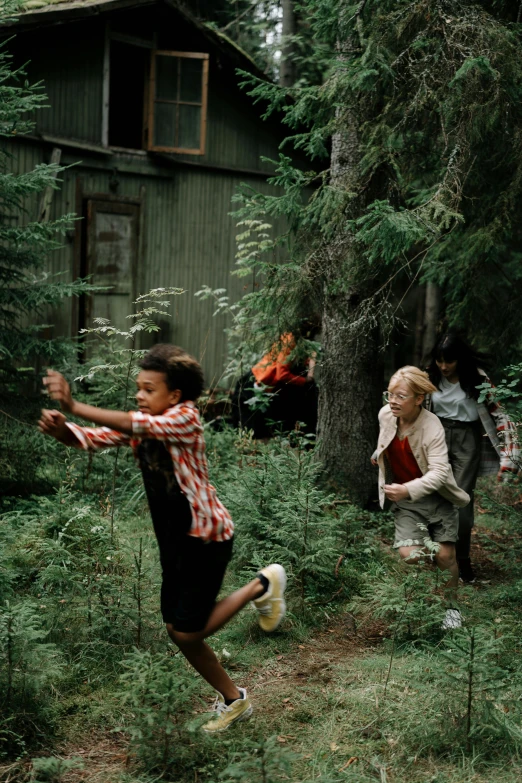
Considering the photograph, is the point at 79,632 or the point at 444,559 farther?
the point at 444,559

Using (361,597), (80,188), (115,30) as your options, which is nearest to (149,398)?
(361,597)

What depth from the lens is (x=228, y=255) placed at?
47.2ft

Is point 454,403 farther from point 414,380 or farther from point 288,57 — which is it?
point 288,57

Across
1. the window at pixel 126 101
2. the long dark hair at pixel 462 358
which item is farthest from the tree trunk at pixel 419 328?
the long dark hair at pixel 462 358

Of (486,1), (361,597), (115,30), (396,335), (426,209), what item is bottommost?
(361,597)

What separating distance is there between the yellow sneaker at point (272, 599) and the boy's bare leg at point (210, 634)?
0.18 feet

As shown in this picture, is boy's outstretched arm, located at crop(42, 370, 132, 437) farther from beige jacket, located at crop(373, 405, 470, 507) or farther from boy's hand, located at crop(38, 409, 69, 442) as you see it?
beige jacket, located at crop(373, 405, 470, 507)

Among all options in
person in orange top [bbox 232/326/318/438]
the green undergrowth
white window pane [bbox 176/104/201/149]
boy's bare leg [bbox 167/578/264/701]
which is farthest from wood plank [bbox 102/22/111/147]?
boy's bare leg [bbox 167/578/264/701]

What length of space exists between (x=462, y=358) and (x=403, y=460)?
125cm

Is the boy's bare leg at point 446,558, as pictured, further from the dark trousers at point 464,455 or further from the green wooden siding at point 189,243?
the green wooden siding at point 189,243

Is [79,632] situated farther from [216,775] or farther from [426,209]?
[426,209]

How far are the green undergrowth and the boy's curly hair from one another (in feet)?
4.52

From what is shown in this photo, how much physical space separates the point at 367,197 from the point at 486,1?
1.98 metres

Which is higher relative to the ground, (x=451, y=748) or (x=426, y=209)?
(x=426, y=209)
